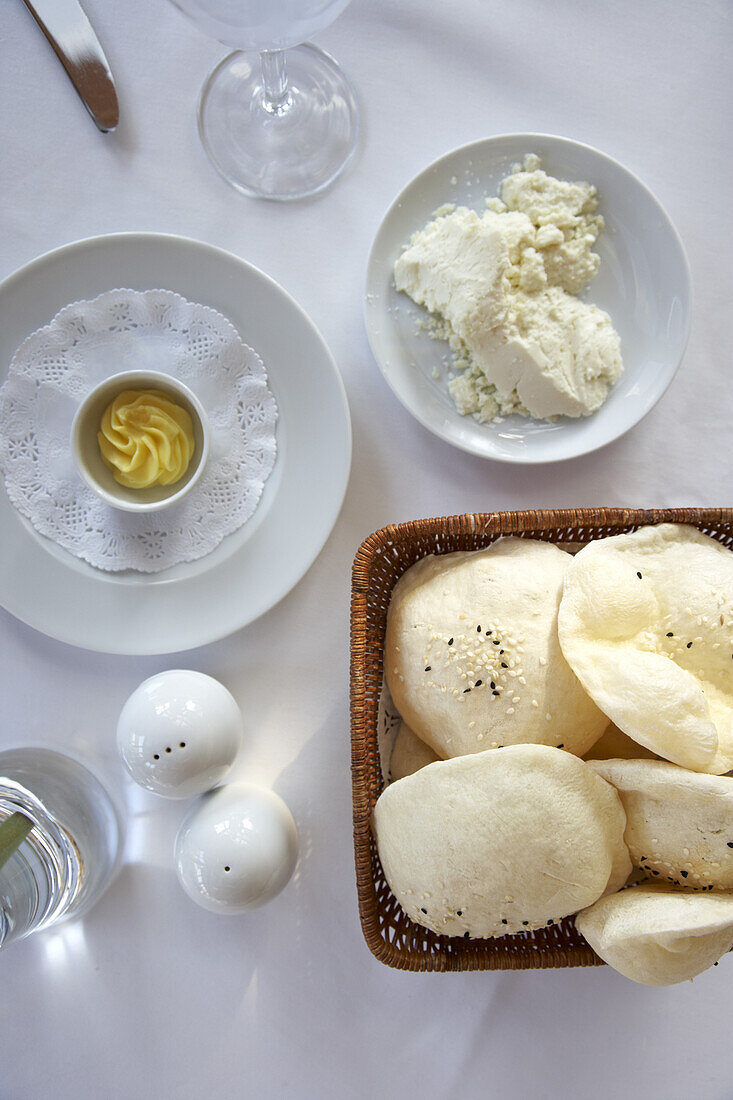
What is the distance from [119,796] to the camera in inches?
37.6

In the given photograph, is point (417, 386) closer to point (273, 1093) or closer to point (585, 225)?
point (585, 225)

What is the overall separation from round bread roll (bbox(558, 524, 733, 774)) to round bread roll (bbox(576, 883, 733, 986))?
Answer: 0.40 ft

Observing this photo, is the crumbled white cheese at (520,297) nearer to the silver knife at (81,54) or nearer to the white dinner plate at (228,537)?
the white dinner plate at (228,537)

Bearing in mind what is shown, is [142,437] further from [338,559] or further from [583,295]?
[583,295]

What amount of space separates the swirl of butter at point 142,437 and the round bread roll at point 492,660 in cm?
31

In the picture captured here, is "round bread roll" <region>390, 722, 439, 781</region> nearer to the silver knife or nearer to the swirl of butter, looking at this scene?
the swirl of butter

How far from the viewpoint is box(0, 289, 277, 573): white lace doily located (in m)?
0.89

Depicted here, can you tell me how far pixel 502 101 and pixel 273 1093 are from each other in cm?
126

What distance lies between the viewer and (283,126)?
3.23ft

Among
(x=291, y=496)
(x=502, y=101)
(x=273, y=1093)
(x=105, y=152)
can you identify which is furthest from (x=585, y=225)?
(x=273, y=1093)

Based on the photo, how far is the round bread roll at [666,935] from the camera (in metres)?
0.66

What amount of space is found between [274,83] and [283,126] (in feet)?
0.23

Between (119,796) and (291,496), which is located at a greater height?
(291,496)

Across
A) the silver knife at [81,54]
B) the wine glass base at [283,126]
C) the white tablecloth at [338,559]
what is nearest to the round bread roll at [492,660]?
the white tablecloth at [338,559]
